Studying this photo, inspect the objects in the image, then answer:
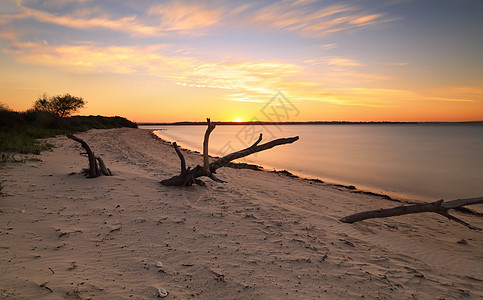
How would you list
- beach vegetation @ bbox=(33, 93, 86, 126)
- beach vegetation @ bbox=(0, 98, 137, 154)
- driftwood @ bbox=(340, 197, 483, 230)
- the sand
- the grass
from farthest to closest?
beach vegetation @ bbox=(33, 93, 86, 126)
beach vegetation @ bbox=(0, 98, 137, 154)
the grass
driftwood @ bbox=(340, 197, 483, 230)
the sand

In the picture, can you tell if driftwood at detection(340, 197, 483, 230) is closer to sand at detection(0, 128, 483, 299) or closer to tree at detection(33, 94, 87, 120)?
sand at detection(0, 128, 483, 299)

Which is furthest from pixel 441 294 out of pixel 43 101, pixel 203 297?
pixel 43 101

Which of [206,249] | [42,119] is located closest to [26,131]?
[42,119]

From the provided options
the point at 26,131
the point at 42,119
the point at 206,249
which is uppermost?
the point at 42,119

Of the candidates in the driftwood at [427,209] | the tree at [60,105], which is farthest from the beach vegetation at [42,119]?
the driftwood at [427,209]

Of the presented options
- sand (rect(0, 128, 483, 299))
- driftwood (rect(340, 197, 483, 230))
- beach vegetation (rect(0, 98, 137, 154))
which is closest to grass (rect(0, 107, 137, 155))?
beach vegetation (rect(0, 98, 137, 154))

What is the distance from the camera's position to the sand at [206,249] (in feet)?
9.97

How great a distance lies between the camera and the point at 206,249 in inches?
159

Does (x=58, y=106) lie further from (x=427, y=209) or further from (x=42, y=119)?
(x=427, y=209)

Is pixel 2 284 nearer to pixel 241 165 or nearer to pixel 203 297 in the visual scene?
pixel 203 297

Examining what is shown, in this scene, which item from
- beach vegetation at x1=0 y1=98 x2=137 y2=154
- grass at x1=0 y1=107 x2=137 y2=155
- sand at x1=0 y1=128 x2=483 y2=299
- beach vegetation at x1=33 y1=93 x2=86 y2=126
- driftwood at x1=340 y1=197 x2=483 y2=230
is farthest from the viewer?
beach vegetation at x1=33 y1=93 x2=86 y2=126

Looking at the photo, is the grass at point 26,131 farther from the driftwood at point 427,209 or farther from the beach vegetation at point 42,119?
the driftwood at point 427,209

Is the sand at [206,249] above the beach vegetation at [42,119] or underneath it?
underneath

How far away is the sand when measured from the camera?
3039 millimetres
